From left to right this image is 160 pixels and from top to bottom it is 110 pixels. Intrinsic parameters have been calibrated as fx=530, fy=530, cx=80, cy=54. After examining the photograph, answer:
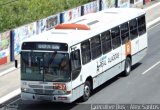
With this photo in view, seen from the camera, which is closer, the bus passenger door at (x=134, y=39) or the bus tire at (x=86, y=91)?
the bus tire at (x=86, y=91)

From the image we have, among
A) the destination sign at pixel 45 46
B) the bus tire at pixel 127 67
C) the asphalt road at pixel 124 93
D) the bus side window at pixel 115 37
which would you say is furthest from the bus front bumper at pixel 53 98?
the bus tire at pixel 127 67

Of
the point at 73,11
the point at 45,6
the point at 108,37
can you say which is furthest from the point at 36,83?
the point at 45,6

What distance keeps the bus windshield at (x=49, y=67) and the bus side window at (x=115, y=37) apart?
4676 millimetres

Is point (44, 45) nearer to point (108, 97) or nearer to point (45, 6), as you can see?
point (108, 97)

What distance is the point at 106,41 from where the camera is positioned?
2358 centimetres

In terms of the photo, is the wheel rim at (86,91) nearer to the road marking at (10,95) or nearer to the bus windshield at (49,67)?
the bus windshield at (49,67)

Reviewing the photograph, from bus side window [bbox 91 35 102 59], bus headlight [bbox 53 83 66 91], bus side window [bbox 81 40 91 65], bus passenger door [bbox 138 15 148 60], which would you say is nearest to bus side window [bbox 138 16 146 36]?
bus passenger door [bbox 138 15 148 60]

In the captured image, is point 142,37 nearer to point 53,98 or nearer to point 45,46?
point 45,46

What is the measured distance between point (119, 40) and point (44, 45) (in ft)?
18.4

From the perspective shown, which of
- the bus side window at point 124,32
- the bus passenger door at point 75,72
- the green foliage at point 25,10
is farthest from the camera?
the green foliage at point 25,10

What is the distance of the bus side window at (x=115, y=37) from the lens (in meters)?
24.3

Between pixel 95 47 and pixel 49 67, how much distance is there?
307 centimetres

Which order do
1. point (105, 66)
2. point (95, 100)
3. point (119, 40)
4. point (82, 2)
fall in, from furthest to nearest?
point (82, 2) < point (119, 40) < point (105, 66) < point (95, 100)

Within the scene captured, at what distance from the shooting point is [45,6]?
40.1 meters
